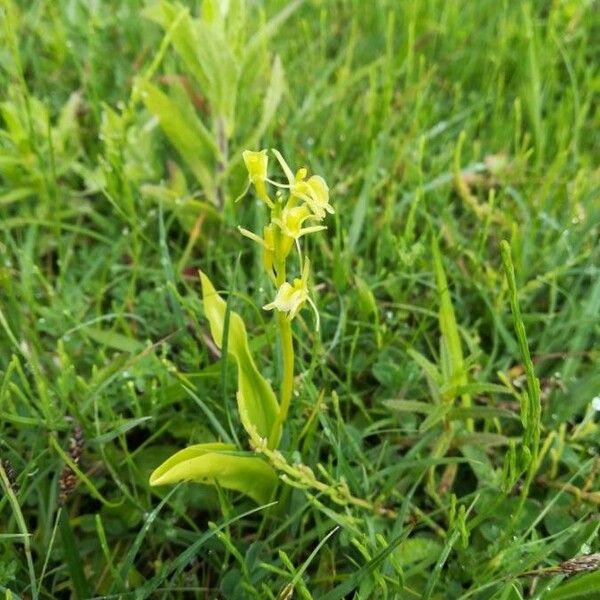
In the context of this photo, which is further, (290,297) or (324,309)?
(324,309)

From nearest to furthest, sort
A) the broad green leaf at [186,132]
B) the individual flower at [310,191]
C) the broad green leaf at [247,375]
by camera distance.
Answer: the individual flower at [310,191] → the broad green leaf at [247,375] → the broad green leaf at [186,132]

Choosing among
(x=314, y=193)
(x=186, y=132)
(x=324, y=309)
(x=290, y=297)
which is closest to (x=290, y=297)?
(x=290, y=297)

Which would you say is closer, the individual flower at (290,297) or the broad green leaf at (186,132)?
the individual flower at (290,297)

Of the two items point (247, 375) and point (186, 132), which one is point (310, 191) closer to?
point (247, 375)

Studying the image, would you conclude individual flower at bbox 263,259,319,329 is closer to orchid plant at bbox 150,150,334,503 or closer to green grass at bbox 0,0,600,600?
orchid plant at bbox 150,150,334,503

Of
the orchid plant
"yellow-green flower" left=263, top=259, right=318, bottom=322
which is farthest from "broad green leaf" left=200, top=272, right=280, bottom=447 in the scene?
"yellow-green flower" left=263, top=259, right=318, bottom=322

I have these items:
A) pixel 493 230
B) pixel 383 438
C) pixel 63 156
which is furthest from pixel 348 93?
pixel 383 438

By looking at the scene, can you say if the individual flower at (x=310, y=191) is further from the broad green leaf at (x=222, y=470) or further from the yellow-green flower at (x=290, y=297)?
the broad green leaf at (x=222, y=470)

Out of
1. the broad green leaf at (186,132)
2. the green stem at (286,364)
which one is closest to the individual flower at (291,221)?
the green stem at (286,364)
